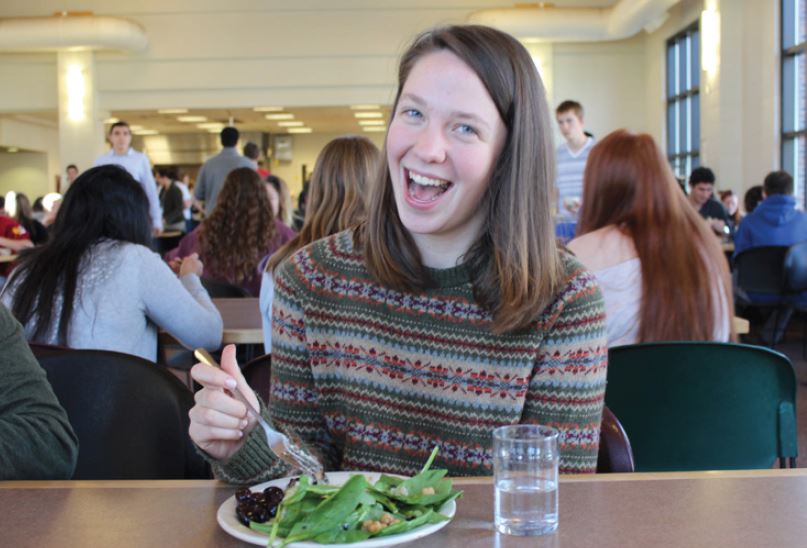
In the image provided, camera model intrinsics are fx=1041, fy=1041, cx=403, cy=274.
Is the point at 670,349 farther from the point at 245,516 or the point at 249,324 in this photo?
the point at 249,324

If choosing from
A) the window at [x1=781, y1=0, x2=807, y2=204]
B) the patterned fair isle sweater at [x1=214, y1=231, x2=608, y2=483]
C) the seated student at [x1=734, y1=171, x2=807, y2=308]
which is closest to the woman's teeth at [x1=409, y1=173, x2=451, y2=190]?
the patterned fair isle sweater at [x1=214, y1=231, x2=608, y2=483]

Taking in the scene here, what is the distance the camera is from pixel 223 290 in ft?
12.1

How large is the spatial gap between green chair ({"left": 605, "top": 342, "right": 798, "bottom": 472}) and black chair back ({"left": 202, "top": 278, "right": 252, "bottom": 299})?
2006mm

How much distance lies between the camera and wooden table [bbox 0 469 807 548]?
0.90 meters

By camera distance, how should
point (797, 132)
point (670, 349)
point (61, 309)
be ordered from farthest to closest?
point (797, 132), point (61, 309), point (670, 349)

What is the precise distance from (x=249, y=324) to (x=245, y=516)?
2031 millimetres

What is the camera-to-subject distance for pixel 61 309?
2432mm

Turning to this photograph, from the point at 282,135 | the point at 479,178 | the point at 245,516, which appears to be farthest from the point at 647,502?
the point at 282,135

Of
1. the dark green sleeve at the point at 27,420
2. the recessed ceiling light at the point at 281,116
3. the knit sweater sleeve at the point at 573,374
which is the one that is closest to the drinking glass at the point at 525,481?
the knit sweater sleeve at the point at 573,374

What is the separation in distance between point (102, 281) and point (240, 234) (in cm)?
156

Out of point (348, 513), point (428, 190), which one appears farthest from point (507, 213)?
point (348, 513)

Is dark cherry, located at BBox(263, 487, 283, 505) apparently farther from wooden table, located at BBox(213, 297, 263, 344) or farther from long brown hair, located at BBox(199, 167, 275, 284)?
long brown hair, located at BBox(199, 167, 275, 284)

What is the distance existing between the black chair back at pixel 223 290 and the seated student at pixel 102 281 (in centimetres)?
103

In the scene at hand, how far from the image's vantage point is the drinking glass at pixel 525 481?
92 cm
